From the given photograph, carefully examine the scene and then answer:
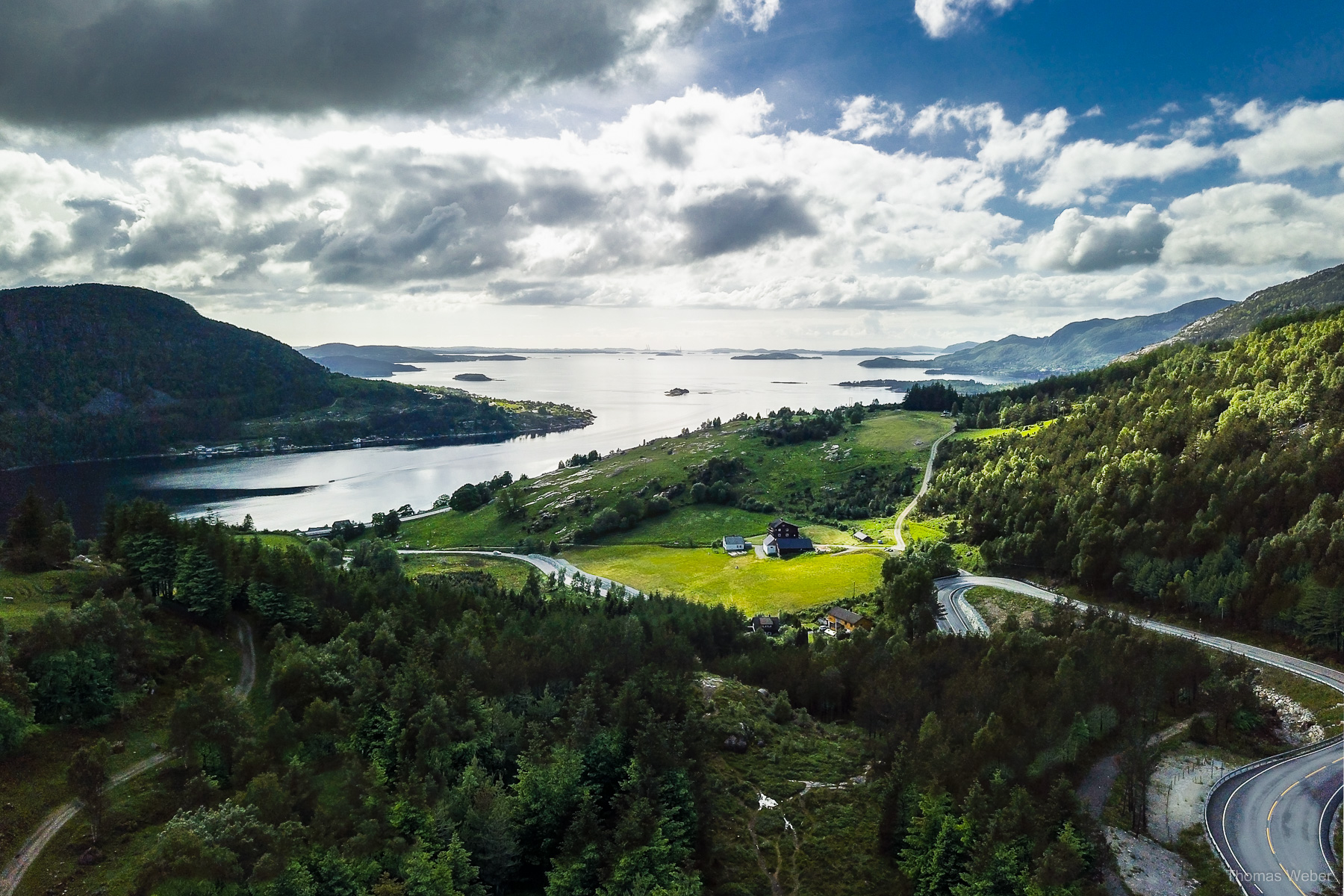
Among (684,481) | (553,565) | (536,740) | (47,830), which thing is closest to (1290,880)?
(536,740)

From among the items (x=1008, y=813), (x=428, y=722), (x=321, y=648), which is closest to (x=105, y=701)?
(x=321, y=648)

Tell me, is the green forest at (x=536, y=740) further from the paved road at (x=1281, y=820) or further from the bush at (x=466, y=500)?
the bush at (x=466, y=500)

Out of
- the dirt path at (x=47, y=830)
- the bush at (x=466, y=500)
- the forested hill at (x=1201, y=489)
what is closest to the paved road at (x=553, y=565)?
the bush at (x=466, y=500)

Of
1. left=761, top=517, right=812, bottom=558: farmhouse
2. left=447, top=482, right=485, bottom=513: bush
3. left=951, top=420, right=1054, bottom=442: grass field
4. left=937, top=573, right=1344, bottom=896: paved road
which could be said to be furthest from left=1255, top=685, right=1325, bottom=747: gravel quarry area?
left=447, top=482, right=485, bottom=513: bush

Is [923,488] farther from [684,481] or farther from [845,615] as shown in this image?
[845,615]

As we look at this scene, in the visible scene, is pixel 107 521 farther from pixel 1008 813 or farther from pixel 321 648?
pixel 1008 813

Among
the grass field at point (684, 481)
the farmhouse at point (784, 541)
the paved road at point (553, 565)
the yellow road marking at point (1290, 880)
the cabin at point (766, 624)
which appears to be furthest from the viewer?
the grass field at point (684, 481)
